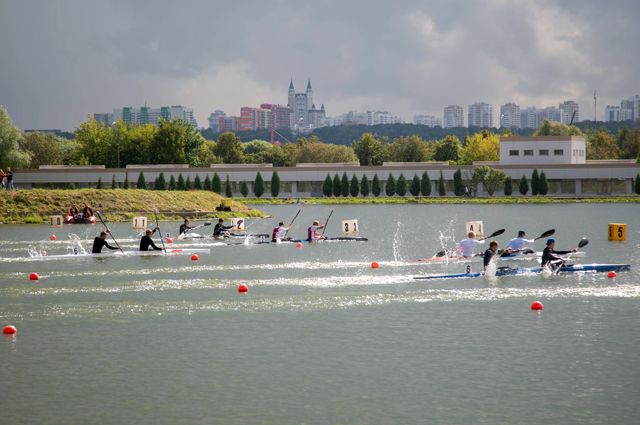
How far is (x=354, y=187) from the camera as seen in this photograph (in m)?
145

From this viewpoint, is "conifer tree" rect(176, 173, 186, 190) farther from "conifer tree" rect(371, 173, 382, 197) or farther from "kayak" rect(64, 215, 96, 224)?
"kayak" rect(64, 215, 96, 224)

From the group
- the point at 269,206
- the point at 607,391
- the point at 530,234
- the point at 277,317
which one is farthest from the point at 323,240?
the point at 269,206

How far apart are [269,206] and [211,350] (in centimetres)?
10211

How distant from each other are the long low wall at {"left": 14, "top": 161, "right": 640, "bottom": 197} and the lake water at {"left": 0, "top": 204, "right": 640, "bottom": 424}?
100.0 meters

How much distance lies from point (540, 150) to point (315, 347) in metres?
123

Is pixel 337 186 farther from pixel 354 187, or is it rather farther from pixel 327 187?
pixel 354 187

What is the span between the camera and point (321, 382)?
20.2 m

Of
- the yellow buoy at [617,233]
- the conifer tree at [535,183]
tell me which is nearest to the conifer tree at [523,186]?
the conifer tree at [535,183]

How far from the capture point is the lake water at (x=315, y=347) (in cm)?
1828

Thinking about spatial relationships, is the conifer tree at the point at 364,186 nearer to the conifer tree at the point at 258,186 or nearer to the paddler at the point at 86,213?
the conifer tree at the point at 258,186

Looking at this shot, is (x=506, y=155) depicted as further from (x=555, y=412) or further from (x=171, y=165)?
(x=555, y=412)

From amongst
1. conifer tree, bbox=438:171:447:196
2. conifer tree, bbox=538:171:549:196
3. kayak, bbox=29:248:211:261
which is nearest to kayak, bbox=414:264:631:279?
kayak, bbox=29:248:211:261

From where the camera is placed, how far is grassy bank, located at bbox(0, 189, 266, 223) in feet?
255

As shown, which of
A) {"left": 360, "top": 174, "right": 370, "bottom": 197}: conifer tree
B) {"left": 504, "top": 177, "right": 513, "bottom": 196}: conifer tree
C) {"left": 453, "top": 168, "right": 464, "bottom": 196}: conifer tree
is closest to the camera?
{"left": 504, "top": 177, "right": 513, "bottom": 196}: conifer tree
